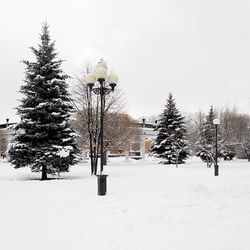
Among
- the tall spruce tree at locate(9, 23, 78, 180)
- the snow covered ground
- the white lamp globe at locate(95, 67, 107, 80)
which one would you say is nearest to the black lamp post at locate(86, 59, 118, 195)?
the white lamp globe at locate(95, 67, 107, 80)

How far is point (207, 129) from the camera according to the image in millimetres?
35500

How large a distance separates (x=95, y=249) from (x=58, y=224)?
1617 millimetres

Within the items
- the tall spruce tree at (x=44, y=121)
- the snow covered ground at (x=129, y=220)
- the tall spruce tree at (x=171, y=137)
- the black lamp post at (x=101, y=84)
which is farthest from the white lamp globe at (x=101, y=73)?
the tall spruce tree at (x=171, y=137)

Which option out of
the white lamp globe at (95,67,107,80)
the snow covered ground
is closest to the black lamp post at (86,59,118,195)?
the white lamp globe at (95,67,107,80)

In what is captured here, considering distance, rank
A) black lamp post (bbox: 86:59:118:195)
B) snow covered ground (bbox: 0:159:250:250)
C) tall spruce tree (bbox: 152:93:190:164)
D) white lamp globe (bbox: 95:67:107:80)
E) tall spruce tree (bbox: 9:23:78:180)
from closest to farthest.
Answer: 1. snow covered ground (bbox: 0:159:250:250)
2. black lamp post (bbox: 86:59:118:195)
3. white lamp globe (bbox: 95:67:107:80)
4. tall spruce tree (bbox: 9:23:78:180)
5. tall spruce tree (bbox: 152:93:190:164)

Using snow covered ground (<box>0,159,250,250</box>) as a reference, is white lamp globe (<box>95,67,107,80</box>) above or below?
above

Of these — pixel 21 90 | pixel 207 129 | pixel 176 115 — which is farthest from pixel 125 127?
pixel 21 90

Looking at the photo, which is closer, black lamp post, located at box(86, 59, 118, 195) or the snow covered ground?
the snow covered ground

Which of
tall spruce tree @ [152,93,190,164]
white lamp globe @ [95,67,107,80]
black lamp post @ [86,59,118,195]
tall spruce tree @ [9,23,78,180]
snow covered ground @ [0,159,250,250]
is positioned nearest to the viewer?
snow covered ground @ [0,159,250,250]

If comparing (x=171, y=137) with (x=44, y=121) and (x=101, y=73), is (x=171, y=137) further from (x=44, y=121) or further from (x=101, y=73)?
(x=101, y=73)

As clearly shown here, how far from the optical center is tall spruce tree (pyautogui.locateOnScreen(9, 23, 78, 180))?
51.4 ft

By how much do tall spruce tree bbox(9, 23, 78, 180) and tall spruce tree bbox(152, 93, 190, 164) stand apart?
19988 mm

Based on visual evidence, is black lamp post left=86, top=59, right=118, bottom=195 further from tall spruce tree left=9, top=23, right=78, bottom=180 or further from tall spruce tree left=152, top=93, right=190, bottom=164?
tall spruce tree left=152, top=93, right=190, bottom=164

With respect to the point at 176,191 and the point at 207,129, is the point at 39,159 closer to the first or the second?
the point at 176,191
